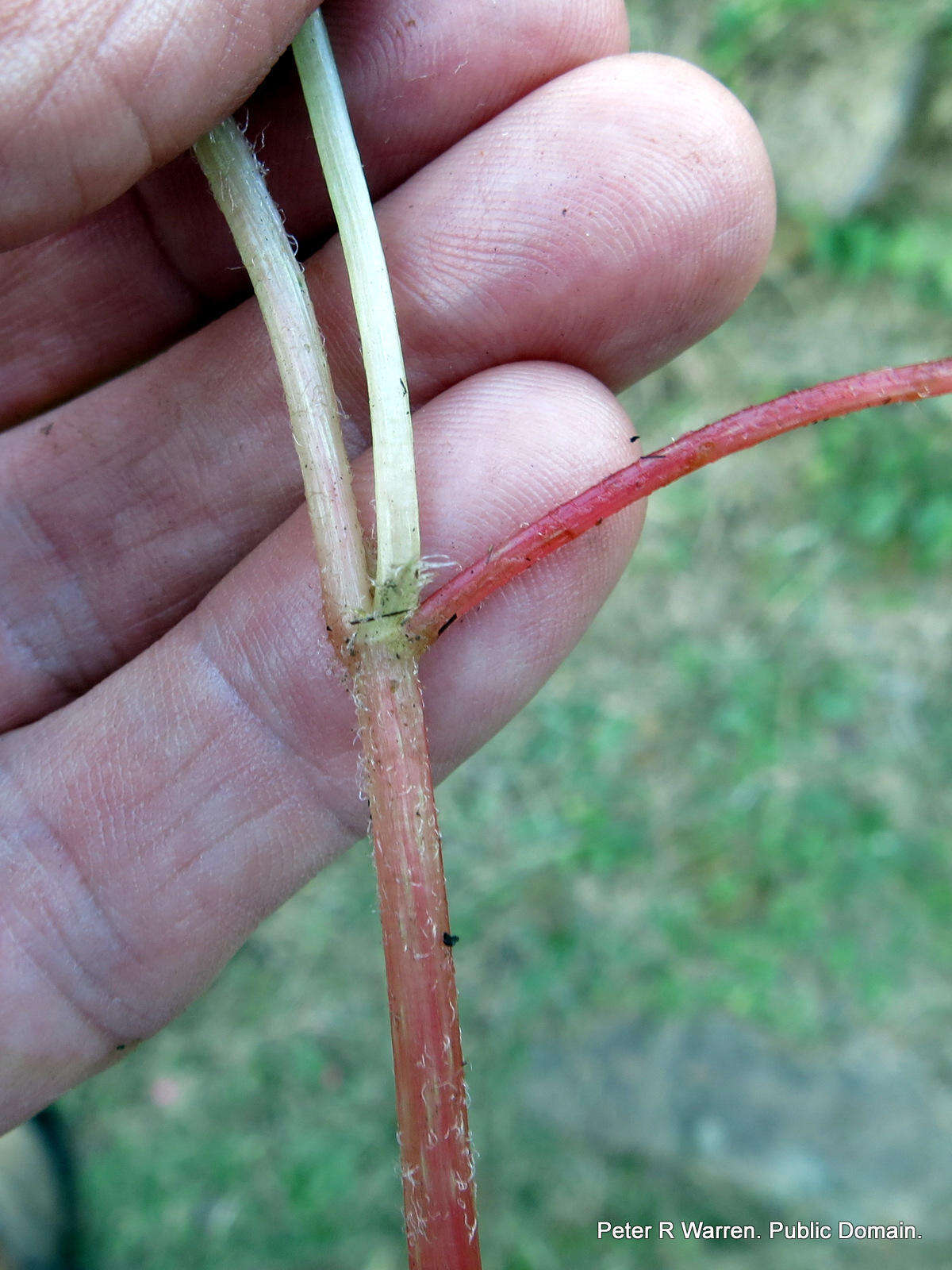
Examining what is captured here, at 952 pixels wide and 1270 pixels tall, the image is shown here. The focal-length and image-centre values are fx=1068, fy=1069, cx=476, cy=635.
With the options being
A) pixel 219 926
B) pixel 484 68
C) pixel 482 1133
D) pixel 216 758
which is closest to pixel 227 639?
pixel 216 758

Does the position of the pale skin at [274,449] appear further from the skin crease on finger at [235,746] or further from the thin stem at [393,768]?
the thin stem at [393,768]

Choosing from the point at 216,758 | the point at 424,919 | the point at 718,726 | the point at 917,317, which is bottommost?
the point at 424,919

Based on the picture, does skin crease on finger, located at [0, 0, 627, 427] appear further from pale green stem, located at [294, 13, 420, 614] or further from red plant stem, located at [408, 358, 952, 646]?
red plant stem, located at [408, 358, 952, 646]

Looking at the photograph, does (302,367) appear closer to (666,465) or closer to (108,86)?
(108,86)

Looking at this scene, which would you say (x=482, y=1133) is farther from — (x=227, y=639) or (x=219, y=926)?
(x=227, y=639)

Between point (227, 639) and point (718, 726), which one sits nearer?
point (227, 639)

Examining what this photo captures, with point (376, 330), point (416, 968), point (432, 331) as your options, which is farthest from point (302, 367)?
point (416, 968)

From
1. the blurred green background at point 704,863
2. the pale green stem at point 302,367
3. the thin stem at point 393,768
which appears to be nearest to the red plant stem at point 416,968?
the thin stem at point 393,768
